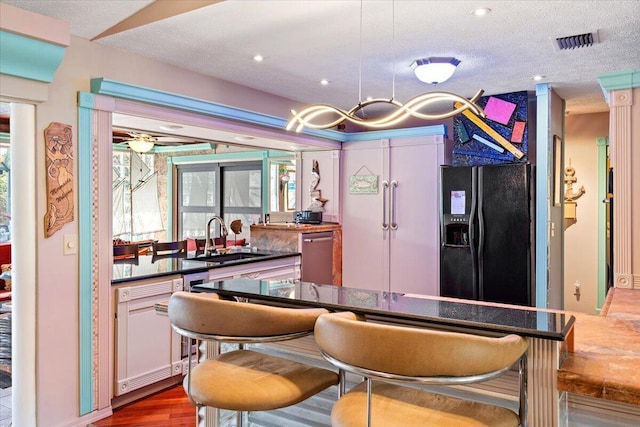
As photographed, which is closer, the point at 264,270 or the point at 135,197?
the point at 264,270

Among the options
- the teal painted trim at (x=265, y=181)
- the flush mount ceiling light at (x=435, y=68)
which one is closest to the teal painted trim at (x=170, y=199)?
the teal painted trim at (x=265, y=181)

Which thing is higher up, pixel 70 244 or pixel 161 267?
pixel 70 244

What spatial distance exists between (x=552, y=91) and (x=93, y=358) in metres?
4.33

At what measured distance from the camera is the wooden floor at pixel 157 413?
9.75 feet

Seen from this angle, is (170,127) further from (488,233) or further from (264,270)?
(488,233)

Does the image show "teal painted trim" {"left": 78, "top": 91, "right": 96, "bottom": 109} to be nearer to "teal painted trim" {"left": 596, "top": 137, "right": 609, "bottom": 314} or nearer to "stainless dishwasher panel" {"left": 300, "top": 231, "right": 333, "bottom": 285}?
"stainless dishwasher panel" {"left": 300, "top": 231, "right": 333, "bottom": 285}

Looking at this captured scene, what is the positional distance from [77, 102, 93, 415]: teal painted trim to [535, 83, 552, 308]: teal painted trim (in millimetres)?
3606

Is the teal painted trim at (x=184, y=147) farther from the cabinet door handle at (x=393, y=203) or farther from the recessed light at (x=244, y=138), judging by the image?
the cabinet door handle at (x=393, y=203)

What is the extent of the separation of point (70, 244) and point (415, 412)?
2.32 metres

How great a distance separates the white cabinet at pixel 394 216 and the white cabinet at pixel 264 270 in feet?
2.96

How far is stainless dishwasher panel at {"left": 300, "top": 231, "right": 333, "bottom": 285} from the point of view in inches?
194

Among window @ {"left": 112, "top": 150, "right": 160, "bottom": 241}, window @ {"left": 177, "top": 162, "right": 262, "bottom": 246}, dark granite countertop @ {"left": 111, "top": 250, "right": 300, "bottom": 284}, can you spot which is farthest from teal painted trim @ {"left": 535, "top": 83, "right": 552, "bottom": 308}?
window @ {"left": 112, "top": 150, "right": 160, "bottom": 241}

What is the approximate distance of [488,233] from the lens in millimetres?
4312

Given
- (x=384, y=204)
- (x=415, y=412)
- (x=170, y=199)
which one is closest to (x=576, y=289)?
(x=384, y=204)
